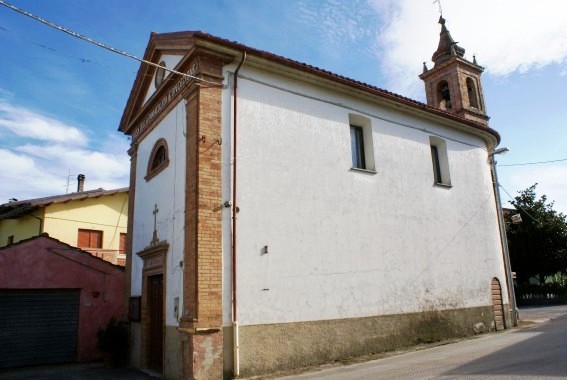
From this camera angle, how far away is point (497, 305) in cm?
1407

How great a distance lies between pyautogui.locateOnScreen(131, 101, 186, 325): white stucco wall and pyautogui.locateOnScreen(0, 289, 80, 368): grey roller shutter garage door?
265 cm

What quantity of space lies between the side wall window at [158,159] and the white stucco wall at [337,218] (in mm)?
2365

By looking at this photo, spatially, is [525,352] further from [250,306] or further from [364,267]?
[250,306]

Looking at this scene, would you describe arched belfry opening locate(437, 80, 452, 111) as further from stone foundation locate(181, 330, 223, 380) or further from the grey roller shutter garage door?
stone foundation locate(181, 330, 223, 380)

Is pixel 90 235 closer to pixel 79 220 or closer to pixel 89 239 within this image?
pixel 89 239

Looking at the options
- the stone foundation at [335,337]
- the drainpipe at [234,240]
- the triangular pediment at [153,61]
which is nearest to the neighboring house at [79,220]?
the triangular pediment at [153,61]

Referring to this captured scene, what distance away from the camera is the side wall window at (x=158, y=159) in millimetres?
10781

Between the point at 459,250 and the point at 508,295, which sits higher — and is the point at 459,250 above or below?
above

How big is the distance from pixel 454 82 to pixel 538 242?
454 inches

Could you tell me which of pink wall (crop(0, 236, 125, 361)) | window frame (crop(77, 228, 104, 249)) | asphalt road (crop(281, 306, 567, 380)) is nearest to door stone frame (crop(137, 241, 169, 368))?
pink wall (crop(0, 236, 125, 361))

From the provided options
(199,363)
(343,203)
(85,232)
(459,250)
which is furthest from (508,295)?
(85,232)

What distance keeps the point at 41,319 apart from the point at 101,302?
1.64 m

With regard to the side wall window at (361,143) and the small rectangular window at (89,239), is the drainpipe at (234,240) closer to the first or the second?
A: the side wall window at (361,143)

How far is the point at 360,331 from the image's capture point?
33.5 feet
